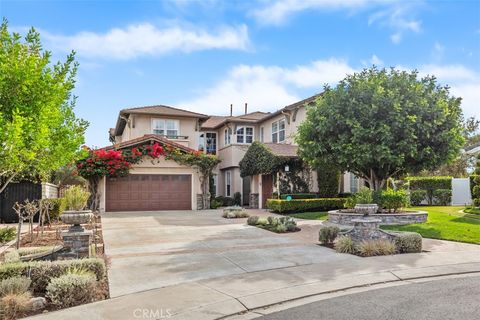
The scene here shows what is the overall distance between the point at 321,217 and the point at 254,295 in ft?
40.9

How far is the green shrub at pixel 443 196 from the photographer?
23922mm

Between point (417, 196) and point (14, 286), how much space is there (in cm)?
2270

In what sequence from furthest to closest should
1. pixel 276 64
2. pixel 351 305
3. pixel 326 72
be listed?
pixel 326 72 < pixel 276 64 < pixel 351 305

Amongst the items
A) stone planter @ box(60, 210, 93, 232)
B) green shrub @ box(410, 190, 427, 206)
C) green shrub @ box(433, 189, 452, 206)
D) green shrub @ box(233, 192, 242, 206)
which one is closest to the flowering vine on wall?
green shrub @ box(233, 192, 242, 206)

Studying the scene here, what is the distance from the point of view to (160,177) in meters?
24.2

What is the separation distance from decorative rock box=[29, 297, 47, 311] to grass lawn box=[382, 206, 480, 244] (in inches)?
453

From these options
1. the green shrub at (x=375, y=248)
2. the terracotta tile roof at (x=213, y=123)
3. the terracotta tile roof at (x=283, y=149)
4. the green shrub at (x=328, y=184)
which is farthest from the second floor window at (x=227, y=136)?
the green shrub at (x=375, y=248)

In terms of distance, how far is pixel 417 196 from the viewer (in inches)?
937

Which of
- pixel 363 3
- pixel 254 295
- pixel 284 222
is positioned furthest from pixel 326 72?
pixel 254 295

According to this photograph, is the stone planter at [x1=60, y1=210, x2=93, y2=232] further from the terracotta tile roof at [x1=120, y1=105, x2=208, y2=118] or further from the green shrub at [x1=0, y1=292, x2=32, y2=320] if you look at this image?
the terracotta tile roof at [x1=120, y1=105, x2=208, y2=118]

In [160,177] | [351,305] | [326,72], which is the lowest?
[351,305]

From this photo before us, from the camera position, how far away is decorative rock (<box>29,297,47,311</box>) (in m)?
5.95

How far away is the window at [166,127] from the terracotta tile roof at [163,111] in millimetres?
656

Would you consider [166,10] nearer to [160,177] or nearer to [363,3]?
[363,3]
